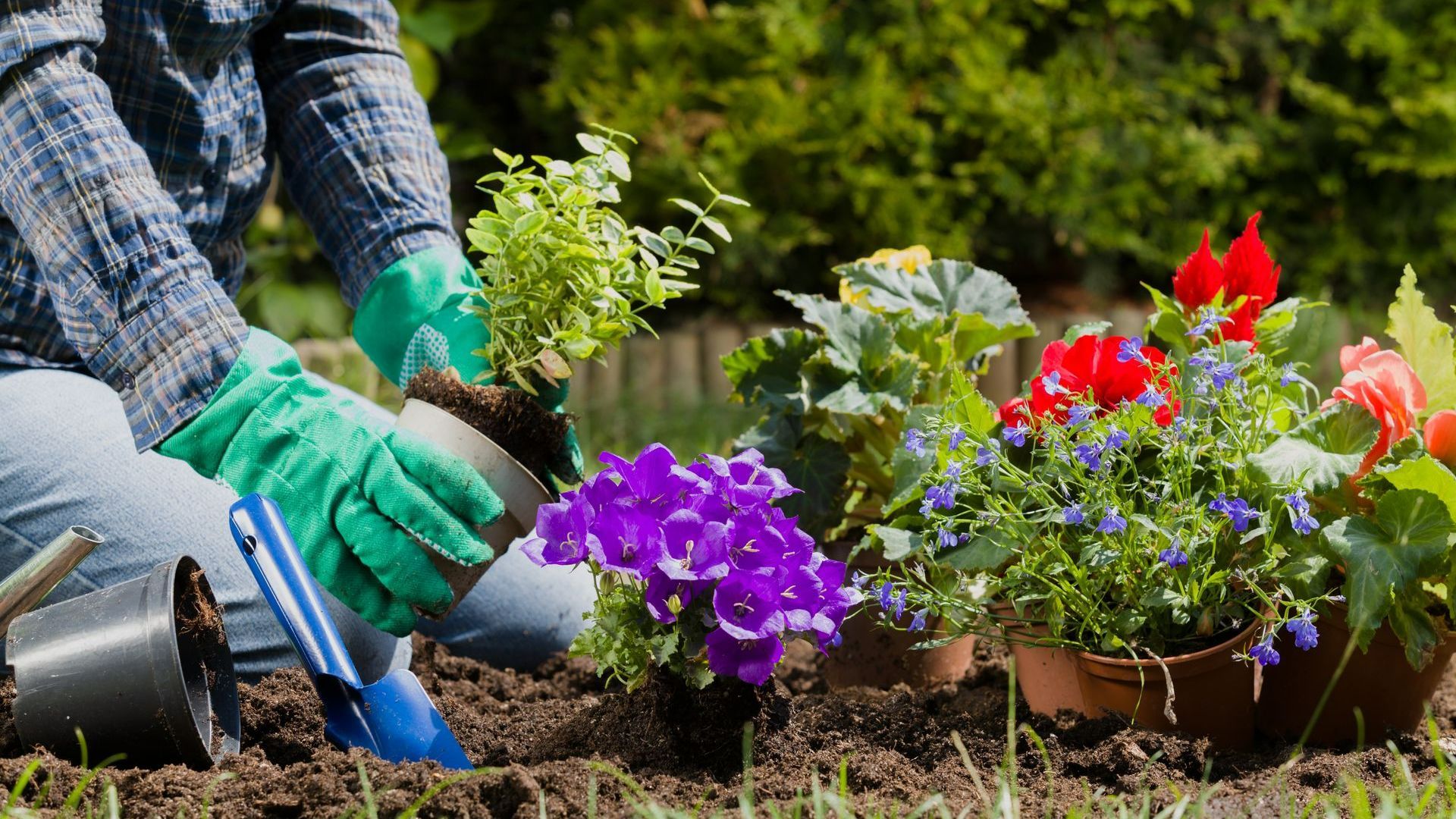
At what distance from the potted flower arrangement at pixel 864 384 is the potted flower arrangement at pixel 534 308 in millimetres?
278

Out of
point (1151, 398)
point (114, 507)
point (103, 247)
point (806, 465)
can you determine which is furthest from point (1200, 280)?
point (114, 507)

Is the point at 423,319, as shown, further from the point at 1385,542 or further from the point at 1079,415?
the point at 1385,542

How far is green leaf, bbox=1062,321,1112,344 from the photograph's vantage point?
161cm

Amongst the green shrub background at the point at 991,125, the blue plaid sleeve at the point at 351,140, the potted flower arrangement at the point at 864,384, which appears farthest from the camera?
the green shrub background at the point at 991,125

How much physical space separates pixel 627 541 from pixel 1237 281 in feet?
2.69

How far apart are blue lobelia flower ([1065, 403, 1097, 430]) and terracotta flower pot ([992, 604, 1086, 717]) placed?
0.23m

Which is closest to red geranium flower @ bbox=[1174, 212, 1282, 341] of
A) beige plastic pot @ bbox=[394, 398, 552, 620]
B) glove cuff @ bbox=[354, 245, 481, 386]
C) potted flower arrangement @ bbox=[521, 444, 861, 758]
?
potted flower arrangement @ bbox=[521, 444, 861, 758]

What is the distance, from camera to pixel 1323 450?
54.4 inches

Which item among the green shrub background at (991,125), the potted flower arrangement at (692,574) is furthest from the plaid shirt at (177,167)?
the green shrub background at (991,125)

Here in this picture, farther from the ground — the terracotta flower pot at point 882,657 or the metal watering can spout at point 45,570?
the terracotta flower pot at point 882,657

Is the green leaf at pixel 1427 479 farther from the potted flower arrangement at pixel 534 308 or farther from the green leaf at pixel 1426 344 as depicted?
the potted flower arrangement at pixel 534 308

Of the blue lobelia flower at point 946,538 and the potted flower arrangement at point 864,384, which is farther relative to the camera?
the potted flower arrangement at point 864,384

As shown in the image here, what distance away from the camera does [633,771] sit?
4.37 feet

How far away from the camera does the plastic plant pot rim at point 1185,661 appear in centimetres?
137
